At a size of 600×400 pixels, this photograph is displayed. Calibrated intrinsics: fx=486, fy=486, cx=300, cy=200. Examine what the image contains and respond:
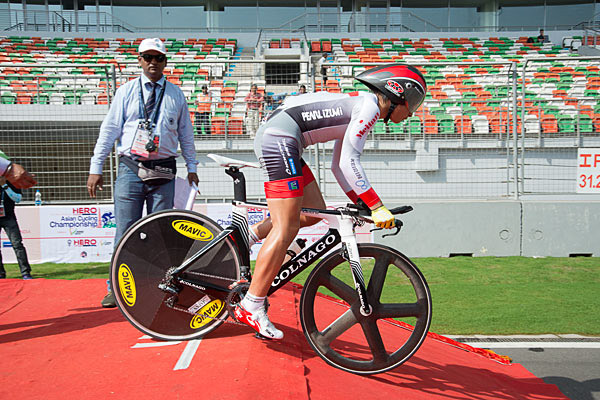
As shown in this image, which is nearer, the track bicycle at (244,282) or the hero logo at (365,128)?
the hero logo at (365,128)

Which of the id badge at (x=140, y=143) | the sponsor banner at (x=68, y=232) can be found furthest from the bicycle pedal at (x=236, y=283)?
the sponsor banner at (x=68, y=232)

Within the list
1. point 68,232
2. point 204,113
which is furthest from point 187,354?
point 204,113

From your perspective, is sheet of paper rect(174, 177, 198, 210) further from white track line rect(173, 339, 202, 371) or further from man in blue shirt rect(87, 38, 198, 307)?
white track line rect(173, 339, 202, 371)

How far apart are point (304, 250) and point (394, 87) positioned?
44.4 inches

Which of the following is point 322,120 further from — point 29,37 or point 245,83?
point 29,37

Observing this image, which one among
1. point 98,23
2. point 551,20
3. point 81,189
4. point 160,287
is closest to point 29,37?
point 98,23

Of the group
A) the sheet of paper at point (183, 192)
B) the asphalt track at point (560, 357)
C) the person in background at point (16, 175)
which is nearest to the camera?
the person in background at point (16, 175)

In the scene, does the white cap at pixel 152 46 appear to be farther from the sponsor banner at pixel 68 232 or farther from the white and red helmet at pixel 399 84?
the sponsor banner at pixel 68 232

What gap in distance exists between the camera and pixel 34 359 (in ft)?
9.39

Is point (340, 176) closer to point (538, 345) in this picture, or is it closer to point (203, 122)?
point (538, 345)

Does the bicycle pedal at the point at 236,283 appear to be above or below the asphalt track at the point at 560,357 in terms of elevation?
above

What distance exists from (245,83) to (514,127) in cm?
473

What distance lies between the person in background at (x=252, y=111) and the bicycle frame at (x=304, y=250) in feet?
17.8

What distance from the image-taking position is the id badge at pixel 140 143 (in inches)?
148
